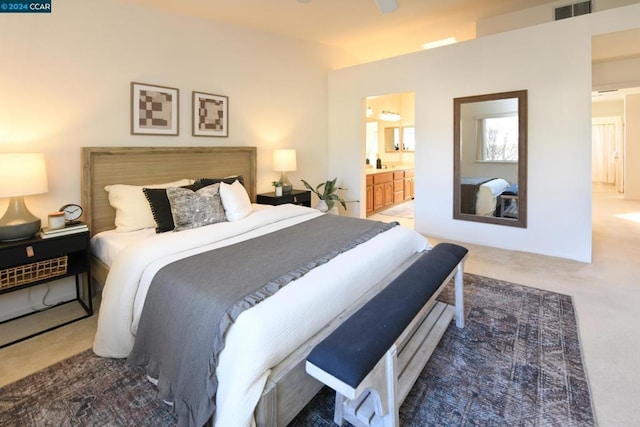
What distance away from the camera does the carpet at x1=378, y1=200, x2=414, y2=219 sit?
265 inches

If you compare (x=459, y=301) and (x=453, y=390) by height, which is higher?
(x=459, y=301)

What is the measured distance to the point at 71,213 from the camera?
279cm

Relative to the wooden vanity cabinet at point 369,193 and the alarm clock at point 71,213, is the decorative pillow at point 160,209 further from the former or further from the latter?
the wooden vanity cabinet at point 369,193

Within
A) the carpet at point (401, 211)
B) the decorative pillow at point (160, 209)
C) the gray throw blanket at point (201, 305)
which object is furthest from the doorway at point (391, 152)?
the gray throw blanket at point (201, 305)

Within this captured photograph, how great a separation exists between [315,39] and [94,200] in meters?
3.68

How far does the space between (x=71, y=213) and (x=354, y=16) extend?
3635 millimetres

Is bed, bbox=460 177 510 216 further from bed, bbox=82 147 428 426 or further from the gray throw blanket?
the gray throw blanket

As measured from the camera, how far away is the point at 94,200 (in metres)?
3.04

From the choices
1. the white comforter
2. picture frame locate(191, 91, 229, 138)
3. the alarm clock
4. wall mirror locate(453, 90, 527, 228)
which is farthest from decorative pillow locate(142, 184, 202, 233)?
wall mirror locate(453, 90, 527, 228)

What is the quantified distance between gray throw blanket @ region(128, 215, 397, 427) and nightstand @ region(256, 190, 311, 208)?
197 cm

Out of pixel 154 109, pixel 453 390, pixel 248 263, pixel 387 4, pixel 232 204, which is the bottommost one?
pixel 453 390

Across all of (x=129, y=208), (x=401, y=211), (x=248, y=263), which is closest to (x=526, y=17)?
(x=401, y=211)

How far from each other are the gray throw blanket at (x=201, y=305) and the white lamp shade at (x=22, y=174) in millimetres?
1313

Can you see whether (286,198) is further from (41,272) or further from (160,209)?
(41,272)
